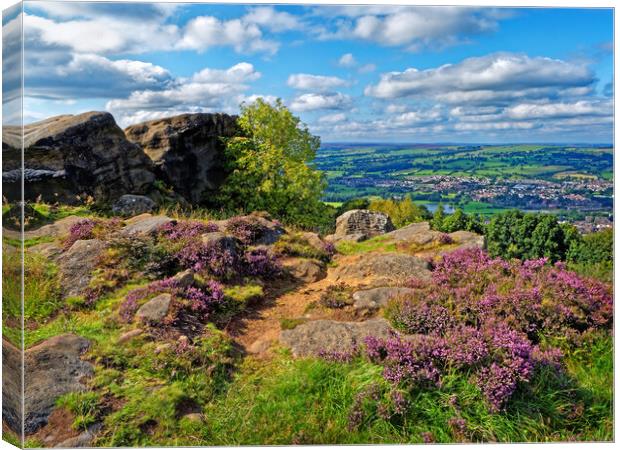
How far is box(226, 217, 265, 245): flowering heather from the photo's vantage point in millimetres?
12984

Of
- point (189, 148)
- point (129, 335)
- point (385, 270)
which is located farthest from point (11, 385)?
point (189, 148)

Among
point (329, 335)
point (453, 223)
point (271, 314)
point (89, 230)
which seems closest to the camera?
point (329, 335)

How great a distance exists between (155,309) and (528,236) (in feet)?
23.3

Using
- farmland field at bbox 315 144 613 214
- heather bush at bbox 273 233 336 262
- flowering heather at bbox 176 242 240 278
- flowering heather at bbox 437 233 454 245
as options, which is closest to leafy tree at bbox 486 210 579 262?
farmland field at bbox 315 144 613 214

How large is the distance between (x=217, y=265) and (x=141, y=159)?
8793mm

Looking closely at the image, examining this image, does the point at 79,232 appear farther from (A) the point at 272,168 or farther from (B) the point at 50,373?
(A) the point at 272,168

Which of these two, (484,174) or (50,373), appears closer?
(50,373)

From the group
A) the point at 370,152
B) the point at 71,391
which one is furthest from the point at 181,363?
the point at 370,152

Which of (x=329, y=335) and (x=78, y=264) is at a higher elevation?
(x=78, y=264)

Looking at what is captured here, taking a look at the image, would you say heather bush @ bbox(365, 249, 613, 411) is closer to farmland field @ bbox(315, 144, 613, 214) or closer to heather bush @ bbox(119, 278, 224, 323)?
farmland field @ bbox(315, 144, 613, 214)

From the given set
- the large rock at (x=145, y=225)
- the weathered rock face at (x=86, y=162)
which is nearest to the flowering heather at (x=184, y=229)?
the large rock at (x=145, y=225)

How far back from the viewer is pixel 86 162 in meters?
17.0

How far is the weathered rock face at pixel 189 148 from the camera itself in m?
17.2

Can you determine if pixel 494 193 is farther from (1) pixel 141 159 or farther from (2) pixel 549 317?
(1) pixel 141 159
